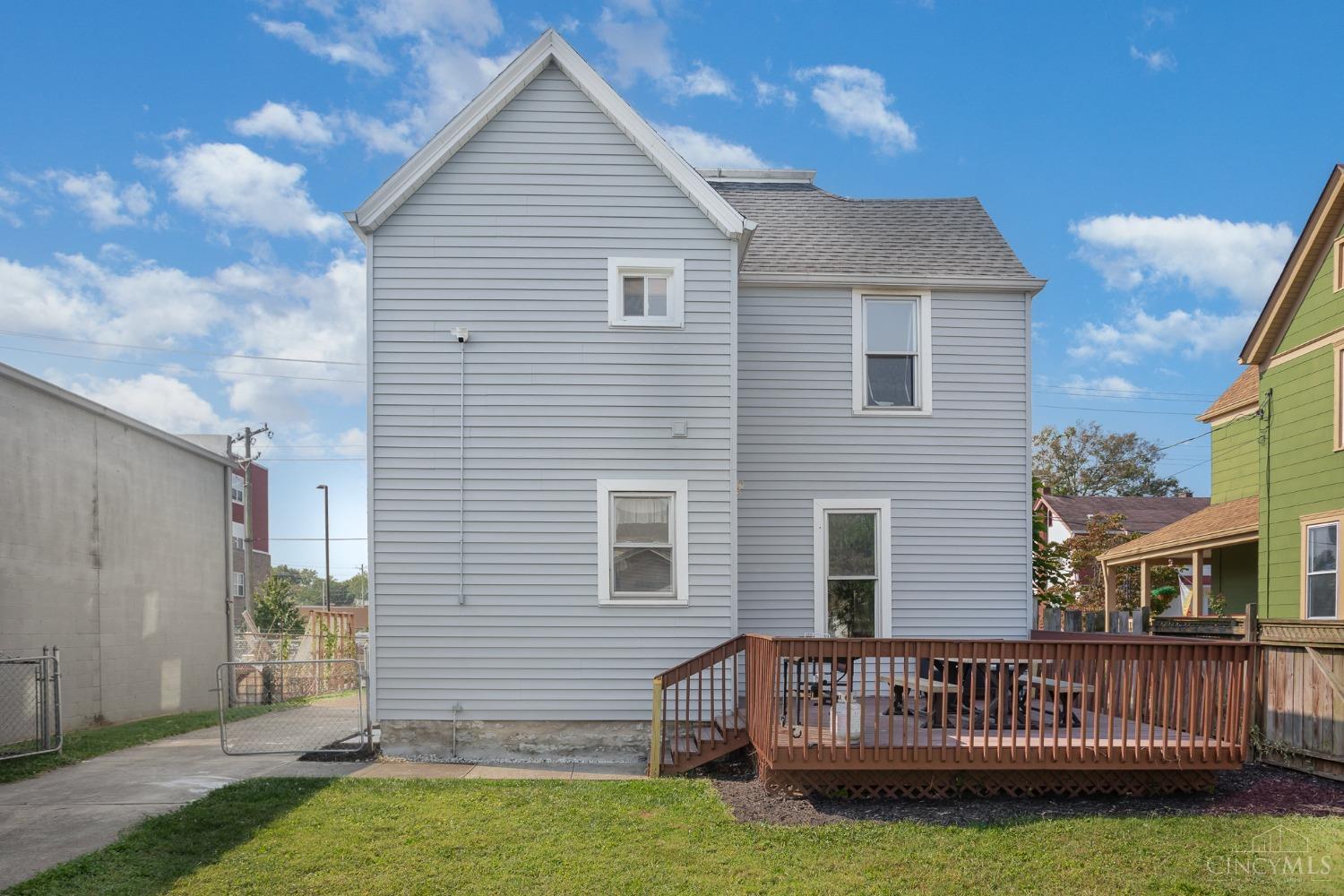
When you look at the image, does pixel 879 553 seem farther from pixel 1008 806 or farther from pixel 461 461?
pixel 461 461

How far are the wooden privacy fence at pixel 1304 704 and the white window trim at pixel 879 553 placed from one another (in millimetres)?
3962

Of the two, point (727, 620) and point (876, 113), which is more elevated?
point (876, 113)

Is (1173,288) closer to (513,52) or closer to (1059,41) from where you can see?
(1059,41)

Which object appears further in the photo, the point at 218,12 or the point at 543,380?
the point at 218,12

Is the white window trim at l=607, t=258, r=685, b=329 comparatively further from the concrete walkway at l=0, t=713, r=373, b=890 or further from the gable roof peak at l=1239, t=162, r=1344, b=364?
the gable roof peak at l=1239, t=162, r=1344, b=364

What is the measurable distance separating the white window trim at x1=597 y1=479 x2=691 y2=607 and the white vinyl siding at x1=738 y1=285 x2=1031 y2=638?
4.53 feet

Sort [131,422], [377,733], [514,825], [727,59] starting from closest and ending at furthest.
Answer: [514,825] < [377,733] < [727,59] < [131,422]

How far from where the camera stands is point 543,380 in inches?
400

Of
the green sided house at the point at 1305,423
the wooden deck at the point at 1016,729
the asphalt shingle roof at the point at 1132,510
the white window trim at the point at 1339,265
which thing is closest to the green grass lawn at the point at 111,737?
the wooden deck at the point at 1016,729

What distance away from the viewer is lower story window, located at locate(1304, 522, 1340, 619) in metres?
13.6

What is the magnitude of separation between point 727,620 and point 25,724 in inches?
349

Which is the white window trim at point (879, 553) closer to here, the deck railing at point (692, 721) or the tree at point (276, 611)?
the deck railing at point (692, 721)

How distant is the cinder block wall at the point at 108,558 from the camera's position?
11.5 meters

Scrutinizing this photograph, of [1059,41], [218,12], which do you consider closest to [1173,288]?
[1059,41]
